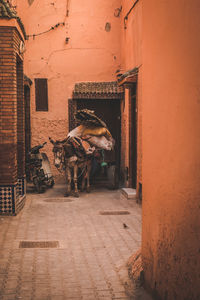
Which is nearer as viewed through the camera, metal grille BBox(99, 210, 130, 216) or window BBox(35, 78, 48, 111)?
metal grille BBox(99, 210, 130, 216)

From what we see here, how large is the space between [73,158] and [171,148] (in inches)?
299

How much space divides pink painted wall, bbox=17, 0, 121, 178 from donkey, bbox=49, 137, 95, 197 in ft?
8.02

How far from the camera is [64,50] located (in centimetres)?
1389

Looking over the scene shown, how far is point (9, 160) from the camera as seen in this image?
8.45 m

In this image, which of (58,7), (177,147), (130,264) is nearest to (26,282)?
(130,264)

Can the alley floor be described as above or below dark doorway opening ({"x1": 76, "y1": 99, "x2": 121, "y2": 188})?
below

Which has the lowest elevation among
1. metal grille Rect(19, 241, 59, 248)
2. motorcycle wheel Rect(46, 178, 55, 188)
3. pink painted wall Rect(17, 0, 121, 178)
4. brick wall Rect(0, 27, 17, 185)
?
metal grille Rect(19, 241, 59, 248)

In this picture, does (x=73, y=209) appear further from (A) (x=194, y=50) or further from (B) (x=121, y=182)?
(A) (x=194, y=50)

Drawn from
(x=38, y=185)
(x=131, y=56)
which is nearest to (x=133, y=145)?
(x=131, y=56)

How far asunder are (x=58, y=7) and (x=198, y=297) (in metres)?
12.6

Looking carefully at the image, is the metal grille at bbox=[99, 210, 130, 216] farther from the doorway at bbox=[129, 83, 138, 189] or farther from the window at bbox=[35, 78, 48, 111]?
the window at bbox=[35, 78, 48, 111]

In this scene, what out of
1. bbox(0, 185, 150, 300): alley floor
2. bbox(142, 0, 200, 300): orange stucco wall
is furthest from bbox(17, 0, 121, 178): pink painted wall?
bbox(142, 0, 200, 300): orange stucco wall

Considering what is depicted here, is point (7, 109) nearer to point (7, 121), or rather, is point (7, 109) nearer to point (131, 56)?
point (7, 121)

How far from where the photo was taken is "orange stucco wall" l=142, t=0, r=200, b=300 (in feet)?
10.5
